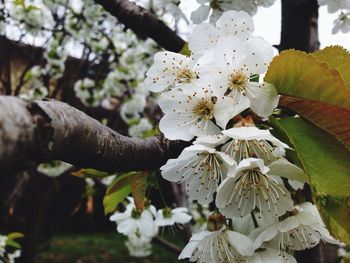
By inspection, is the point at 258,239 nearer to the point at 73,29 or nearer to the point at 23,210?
the point at 73,29

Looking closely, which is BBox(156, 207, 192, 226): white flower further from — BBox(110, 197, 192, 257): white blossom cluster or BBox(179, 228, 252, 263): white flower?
BBox(179, 228, 252, 263): white flower

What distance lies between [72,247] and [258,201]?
701 cm

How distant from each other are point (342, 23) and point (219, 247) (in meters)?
1.38

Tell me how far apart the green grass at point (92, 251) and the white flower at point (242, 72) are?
17.8 feet

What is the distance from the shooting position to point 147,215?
1.53m

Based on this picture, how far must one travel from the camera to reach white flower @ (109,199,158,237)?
1486 millimetres

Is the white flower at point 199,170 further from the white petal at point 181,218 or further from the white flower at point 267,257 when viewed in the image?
the white petal at point 181,218

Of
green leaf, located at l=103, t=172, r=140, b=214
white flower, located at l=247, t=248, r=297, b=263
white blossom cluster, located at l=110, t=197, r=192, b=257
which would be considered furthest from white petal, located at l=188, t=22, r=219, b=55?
white blossom cluster, located at l=110, t=197, r=192, b=257

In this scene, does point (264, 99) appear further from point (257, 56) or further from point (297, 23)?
point (297, 23)

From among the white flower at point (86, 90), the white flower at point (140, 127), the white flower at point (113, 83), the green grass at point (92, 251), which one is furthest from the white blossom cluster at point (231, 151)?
the green grass at point (92, 251)

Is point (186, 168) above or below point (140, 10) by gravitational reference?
below

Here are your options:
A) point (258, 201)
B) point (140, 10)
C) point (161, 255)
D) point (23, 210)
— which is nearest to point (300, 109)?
point (258, 201)

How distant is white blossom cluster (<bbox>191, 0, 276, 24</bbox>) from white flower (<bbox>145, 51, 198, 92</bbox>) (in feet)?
1.68

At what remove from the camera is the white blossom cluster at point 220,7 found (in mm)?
1231
